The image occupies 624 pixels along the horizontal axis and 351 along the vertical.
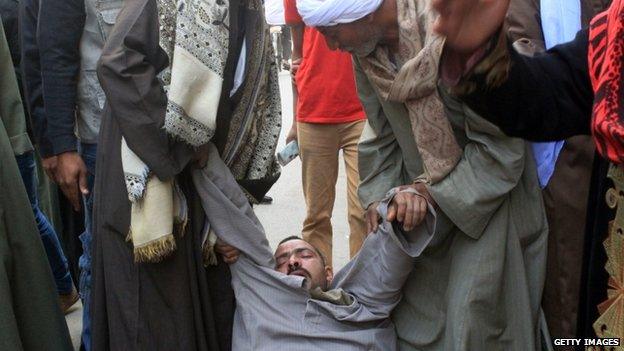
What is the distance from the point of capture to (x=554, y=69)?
4.93 ft

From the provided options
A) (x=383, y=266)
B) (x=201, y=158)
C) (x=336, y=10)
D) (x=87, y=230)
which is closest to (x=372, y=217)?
(x=383, y=266)

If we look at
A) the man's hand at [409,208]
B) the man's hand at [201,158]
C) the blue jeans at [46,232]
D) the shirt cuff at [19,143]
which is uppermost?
the man's hand at [201,158]

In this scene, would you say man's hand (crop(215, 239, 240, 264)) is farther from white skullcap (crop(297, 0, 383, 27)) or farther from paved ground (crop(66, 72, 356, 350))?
paved ground (crop(66, 72, 356, 350))

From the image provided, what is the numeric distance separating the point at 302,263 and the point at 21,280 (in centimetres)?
97

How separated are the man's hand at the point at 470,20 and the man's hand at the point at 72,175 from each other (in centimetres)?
207

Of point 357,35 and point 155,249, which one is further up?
point 357,35

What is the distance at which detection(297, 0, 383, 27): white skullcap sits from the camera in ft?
7.88

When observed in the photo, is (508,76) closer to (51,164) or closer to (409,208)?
(409,208)

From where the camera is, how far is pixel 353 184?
386cm

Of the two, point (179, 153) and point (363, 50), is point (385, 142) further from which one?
point (179, 153)

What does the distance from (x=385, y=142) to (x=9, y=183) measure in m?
1.26

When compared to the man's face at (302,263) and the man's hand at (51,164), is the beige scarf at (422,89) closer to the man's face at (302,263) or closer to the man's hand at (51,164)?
the man's face at (302,263)

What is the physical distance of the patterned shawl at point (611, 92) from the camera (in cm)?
128

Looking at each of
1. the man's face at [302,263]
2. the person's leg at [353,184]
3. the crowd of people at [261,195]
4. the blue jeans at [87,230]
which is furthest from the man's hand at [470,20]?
the person's leg at [353,184]
